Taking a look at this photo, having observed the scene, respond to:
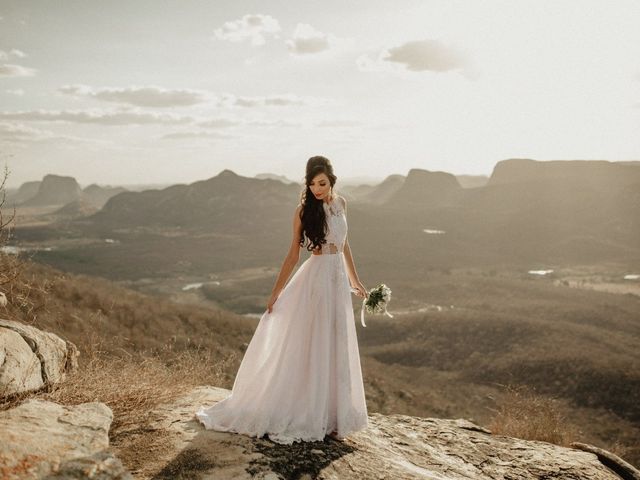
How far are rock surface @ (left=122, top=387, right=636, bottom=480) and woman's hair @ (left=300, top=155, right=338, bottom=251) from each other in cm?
190

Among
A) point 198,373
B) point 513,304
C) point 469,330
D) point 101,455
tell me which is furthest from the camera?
point 513,304

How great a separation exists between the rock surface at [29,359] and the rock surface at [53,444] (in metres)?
0.39

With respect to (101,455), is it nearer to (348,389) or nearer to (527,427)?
(348,389)

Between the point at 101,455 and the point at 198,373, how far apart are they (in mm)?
2882

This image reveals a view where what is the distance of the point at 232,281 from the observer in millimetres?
72750

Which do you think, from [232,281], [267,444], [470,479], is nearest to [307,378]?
[267,444]

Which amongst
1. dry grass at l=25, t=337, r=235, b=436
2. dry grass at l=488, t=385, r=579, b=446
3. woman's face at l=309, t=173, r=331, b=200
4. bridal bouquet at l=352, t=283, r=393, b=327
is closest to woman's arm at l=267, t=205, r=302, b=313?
woman's face at l=309, t=173, r=331, b=200

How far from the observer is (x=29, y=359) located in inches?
171

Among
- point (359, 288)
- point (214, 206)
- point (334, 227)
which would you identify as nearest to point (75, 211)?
point (214, 206)

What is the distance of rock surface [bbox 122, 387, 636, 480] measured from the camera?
3.63 m

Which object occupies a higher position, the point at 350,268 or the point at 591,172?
the point at 591,172

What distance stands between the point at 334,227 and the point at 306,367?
139 cm

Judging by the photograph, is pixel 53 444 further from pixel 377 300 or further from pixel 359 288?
pixel 377 300

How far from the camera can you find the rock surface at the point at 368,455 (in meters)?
3.63
